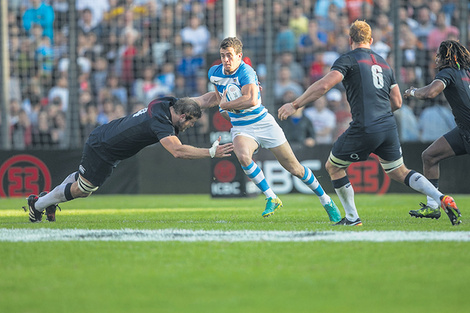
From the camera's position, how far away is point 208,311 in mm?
3730

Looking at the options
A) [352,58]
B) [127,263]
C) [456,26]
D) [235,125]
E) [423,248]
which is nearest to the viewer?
[127,263]

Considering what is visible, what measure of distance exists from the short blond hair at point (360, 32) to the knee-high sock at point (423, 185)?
1.55 m

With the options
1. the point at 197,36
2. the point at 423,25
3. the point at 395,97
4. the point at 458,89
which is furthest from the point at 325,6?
the point at 395,97

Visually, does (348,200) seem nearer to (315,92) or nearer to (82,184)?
(315,92)

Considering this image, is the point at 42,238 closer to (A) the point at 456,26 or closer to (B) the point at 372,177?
(B) the point at 372,177

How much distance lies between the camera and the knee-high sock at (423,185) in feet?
24.3

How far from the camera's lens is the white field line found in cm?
640

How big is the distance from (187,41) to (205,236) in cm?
1085

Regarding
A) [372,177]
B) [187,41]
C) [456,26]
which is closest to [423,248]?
[372,177]

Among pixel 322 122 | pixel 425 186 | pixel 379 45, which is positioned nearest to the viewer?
pixel 425 186

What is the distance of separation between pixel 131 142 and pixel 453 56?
3790 mm

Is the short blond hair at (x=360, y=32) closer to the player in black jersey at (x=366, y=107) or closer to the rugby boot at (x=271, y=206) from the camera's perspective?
the player in black jersey at (x=366, y=107)

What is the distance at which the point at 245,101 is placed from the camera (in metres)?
8.48

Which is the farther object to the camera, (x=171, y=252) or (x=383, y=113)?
(x=383, y=113)
